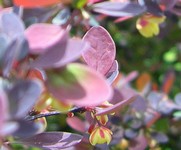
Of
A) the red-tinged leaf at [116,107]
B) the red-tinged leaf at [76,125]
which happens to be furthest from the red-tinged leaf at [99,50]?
the red-tinged leaf at [76,125]

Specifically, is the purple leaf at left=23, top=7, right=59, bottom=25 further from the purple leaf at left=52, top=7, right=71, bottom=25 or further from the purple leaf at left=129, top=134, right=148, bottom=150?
the purple leaf at left=129, top=134, right=148, bottom=150

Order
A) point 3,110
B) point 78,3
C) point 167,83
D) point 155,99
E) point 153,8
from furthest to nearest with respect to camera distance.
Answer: point 167,83
point 155,99
point 153,8
point 78,3
point 3,110

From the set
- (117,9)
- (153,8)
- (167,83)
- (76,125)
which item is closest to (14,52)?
(117,9)

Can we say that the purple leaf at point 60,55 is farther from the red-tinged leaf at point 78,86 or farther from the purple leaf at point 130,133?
the purple leaf at point 130,133

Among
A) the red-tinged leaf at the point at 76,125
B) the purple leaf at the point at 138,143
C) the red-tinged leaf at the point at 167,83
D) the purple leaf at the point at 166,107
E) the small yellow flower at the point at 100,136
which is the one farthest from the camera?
the red-tinged leaf at the point at 167,83

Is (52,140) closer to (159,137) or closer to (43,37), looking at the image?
(43,37)
